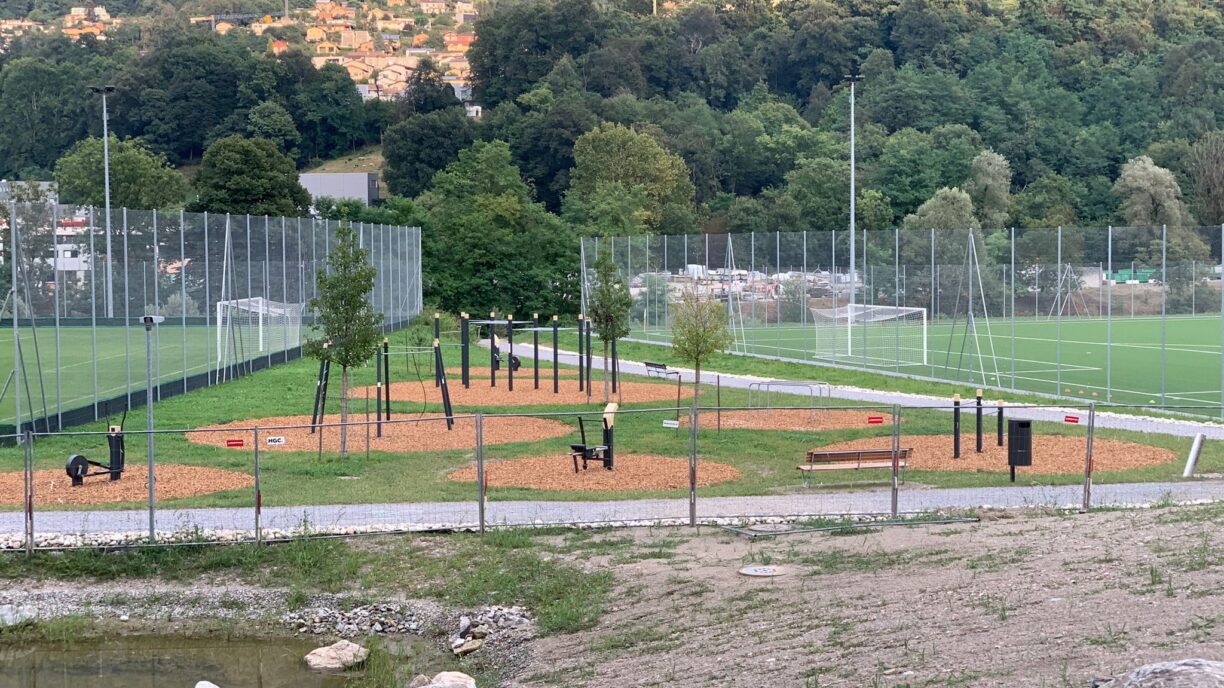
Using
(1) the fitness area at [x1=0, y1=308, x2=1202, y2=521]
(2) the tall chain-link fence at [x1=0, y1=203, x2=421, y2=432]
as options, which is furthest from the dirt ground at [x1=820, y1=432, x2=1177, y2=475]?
(2) the tall chain-link fence at [x1=0, y1=203, x2=421, y2=432]

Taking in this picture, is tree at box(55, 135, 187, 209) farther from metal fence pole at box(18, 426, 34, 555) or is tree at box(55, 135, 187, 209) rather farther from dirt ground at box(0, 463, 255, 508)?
metal fence pole at box(18, 426, 34, 555)

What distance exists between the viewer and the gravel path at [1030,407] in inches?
1024

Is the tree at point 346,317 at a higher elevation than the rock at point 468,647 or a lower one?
higher

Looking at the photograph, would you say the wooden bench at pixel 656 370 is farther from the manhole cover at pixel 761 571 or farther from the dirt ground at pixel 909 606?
the manhole cover at pixel 761 571

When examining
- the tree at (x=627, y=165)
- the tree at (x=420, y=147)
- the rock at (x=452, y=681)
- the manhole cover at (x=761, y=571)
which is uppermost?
the tree at (x=420, y=147)

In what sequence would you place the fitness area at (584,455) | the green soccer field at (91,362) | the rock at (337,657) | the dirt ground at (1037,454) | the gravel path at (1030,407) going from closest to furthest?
the rock at (337,657) < the fitness area at (584,455) < the dirt ground at (1037,454) < the green soccer field at (91,362) < the gravel path at (1030,407)

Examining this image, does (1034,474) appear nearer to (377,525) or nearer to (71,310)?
(377,525)

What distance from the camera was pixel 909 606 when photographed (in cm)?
1249

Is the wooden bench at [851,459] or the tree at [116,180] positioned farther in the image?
the tree at [116,180]

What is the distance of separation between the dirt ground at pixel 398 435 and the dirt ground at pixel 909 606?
330 inches

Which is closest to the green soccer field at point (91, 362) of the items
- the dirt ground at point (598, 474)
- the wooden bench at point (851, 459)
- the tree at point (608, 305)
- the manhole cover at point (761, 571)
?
the dirt ground at point (598, 474)

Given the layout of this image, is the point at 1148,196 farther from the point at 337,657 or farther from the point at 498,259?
the point at 337,657

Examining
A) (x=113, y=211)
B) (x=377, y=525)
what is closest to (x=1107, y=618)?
(x=377, y=525)

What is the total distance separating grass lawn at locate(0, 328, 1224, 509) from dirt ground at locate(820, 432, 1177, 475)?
1.64ft
